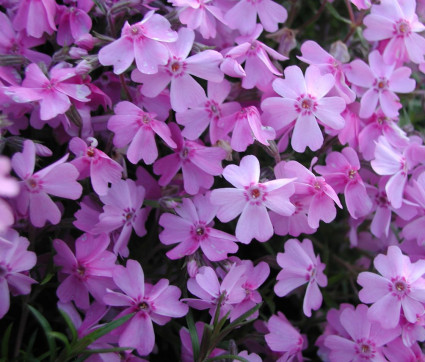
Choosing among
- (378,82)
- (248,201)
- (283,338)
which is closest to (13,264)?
(248,201)

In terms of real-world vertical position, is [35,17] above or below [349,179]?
above

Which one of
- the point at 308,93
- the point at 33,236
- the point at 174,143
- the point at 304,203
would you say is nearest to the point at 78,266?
Result: the point at 33,236

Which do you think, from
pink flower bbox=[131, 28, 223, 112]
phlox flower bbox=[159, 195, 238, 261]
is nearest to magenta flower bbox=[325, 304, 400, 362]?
phlox flower bbox=[159, 195, 238, 261]

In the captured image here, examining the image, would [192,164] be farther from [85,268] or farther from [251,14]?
[251,14]

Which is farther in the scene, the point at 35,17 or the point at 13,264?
the point at 35,17

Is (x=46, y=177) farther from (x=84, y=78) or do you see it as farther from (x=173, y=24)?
(x=173, y=24)

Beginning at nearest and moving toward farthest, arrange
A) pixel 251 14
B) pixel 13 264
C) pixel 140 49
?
pixel 13 264, pixel 140 49, pixel 251 14

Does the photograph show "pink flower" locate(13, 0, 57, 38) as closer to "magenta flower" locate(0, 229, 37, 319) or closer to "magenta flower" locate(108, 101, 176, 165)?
"magenta flower" locate(108, 101, 176, 165)
